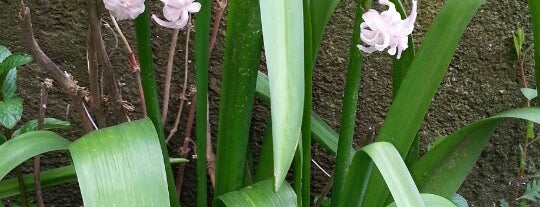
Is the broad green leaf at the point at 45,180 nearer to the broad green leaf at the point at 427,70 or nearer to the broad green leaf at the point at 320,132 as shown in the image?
the broad green leaf at the point at 320,132

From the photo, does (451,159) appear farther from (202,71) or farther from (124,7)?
(124,7)

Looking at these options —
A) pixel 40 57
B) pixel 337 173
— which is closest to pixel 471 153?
pixel 337 173

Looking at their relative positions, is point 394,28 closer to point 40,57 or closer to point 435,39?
point 435,39

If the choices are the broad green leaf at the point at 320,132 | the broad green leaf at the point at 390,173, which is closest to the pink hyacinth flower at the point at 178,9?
the broad green leaf at the point at 390,173

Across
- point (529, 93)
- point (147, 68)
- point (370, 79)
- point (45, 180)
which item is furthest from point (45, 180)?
point (529, 93)

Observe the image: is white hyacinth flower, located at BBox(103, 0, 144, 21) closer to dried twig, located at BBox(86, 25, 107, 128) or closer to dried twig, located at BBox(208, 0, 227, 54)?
dried twig, located at BBox(86, 25, 107, 128)

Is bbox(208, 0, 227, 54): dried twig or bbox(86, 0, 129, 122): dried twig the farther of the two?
bbox(208, 0, 227, 54): dried twig

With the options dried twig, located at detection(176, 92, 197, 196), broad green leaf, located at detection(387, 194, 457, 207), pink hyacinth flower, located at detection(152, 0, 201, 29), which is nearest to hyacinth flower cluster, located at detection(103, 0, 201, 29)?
pink hyacinth flower, located at detection(152, 0, 201, 29)
